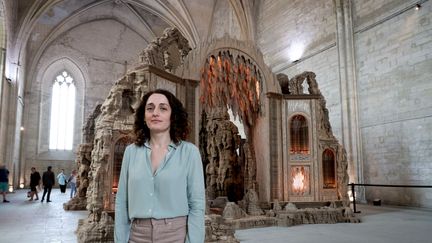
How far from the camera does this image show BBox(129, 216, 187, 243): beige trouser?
183cm

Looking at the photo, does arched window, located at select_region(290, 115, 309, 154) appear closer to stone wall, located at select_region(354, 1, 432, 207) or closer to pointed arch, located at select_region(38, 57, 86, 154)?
stone wall, located at select_region(354, 1, 432, 207)

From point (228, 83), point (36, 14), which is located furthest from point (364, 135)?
point (36, 14)

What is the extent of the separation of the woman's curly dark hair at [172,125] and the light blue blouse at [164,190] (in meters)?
0.06

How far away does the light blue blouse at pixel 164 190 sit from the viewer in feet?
6.05

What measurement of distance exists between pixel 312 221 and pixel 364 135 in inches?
250

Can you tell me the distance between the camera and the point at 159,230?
1.83 meters

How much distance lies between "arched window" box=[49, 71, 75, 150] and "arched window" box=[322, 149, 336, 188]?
23.2 m

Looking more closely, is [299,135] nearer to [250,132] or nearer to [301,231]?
[250,132]

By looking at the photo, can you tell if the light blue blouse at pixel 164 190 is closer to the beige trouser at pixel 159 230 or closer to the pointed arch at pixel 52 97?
the beige trouser at pixel 159 230

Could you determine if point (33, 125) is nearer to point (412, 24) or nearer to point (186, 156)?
point (412, 24)

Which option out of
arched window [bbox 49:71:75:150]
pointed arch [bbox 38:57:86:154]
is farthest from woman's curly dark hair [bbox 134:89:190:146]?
arched window [bbox 49:71:75:150]

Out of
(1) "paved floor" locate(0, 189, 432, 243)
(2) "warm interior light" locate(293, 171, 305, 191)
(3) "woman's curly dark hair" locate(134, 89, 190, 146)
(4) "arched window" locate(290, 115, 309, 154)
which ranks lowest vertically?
(1) "paved floor" locate(0, 189, 432, 243)

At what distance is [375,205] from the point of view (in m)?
13.6

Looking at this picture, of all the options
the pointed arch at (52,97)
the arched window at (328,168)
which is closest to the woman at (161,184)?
the arched window at (328,168)
